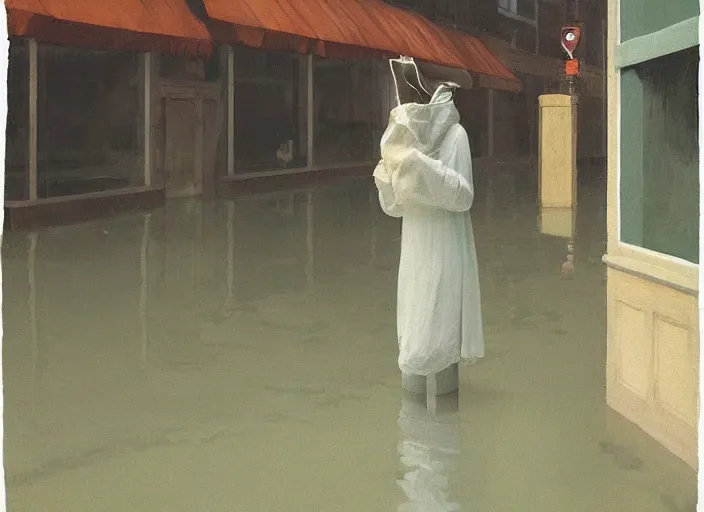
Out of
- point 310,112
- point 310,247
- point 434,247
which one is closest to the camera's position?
point 434,247

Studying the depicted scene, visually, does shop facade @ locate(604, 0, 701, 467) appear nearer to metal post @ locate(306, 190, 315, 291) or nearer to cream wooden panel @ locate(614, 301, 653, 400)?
cream wooden panel @ locate(614, 301, 653, 400)

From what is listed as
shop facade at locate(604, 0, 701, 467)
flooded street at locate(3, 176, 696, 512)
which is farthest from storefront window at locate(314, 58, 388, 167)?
shop facade at locate(604, 0, 701, 467)

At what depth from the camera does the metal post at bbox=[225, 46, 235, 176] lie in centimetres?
2042

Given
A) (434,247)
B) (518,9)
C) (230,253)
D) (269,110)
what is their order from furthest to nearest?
(518,9)
(269,110)
(230,253)
(434,247)

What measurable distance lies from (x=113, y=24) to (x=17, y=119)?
2.15 meters

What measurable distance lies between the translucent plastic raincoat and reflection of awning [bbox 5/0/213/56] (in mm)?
7407

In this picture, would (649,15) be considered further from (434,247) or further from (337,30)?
(337,30)

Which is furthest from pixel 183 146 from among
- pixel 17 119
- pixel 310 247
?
pixel 310 247

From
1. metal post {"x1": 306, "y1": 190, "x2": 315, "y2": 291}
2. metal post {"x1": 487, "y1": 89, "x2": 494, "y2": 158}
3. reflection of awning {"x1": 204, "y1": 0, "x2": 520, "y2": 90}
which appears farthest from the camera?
metal post {"x1": 487, "y1": 89, "x2": 494, "y2": 158}

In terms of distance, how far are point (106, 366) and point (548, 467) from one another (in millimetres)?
3148

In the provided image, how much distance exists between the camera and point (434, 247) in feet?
17.6

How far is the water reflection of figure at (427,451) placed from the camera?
13.8 feet

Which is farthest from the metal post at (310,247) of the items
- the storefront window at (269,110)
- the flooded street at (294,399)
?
the storefront window at (269,110)

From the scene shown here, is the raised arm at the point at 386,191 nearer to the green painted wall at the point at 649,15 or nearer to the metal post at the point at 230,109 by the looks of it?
the green painted wall at the point at 649,15
